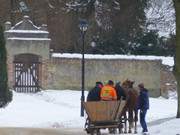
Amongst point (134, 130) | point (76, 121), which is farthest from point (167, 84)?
point (134, 130)

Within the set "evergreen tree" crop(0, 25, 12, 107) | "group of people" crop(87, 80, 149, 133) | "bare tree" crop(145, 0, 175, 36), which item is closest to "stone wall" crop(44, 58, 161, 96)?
"bare tree" crop(145, 0, 175, 36)

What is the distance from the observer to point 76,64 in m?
40.9

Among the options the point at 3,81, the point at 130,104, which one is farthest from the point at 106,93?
the point at 3,81

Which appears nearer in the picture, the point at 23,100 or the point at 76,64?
the point at 23,100

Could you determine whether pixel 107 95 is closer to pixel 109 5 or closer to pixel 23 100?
pixel 23 100

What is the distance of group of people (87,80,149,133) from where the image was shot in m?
20.9

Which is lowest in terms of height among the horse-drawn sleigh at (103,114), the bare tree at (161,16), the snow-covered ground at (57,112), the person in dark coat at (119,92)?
the snow-covered ground at (57,112)

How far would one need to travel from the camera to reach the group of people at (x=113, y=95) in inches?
823

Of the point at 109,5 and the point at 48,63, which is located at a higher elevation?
the point at 109,5

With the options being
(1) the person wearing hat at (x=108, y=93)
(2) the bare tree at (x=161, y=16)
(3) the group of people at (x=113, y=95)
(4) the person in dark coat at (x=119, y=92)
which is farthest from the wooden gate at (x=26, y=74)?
(1) the person wearing hat at (x=108, y=93)

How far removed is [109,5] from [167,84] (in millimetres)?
12427

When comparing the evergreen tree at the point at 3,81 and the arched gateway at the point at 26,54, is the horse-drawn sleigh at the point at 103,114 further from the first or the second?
the arched gateway at the point at 26,54

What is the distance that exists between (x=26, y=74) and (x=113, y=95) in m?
20.5

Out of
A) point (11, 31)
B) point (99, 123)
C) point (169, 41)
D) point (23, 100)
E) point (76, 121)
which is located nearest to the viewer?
point (99, 123)
